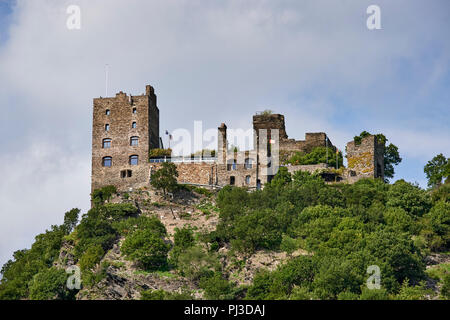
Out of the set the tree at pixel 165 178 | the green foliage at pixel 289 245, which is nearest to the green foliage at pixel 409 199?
the green foliage at pixel 289 245

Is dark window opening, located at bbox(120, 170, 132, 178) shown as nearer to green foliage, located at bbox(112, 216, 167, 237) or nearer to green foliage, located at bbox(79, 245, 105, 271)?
green foliage, located at bbox(112, 216, 167, 237)

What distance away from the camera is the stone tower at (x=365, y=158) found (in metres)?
72.4

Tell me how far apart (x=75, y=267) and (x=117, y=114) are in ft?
72.9

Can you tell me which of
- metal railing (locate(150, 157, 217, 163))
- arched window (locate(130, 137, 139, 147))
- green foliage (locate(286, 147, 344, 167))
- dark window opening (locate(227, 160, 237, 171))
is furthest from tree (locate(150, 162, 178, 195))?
green foliage (locate(286, 147, 344, 167))

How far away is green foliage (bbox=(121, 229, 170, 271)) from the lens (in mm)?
57000

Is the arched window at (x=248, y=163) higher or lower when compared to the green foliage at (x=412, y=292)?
higher

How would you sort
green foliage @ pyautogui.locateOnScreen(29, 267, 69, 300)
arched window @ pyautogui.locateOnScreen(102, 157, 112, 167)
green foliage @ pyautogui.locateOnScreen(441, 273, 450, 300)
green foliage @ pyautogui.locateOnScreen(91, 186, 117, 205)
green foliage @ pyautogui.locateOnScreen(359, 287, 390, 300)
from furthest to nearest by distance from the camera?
arched window @ pyautogui.locateOnScreen(102, 157, 112, 167)
green foliage @ pyautogui.locateOnScreen(91, 186, 117, 205)
green foliage @ pyautogui.locateOnScreen(29, 267, 69, 300)
green foliage @ pyautogui.locateOnScreen(441, 273, 450, 300)
green foliage @ pyautogui.locateOnScreen(359, 287, 390, 300)

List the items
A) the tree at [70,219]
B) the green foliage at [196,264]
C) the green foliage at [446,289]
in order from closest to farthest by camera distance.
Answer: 1. the green foliage at [446,289]
2. the green foliage at [196,264]
3. the tree at [70,219]

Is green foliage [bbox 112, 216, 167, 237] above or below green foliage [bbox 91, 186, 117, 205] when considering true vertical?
below

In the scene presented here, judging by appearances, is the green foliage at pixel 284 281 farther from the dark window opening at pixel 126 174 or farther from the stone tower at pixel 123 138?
the dark window opening at pixel 126 174

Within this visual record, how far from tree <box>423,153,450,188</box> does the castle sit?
4.89m

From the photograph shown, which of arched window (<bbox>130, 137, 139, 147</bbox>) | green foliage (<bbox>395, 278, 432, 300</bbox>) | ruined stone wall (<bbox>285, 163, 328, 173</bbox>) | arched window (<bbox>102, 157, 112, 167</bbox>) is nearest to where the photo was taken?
green foliage (<bbox>395, 278, 432, 300</bbox>)

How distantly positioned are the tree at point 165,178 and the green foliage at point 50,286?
14705mm

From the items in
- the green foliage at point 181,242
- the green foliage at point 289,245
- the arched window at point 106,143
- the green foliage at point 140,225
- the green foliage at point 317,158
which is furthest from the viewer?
the arched window at point 106,143
